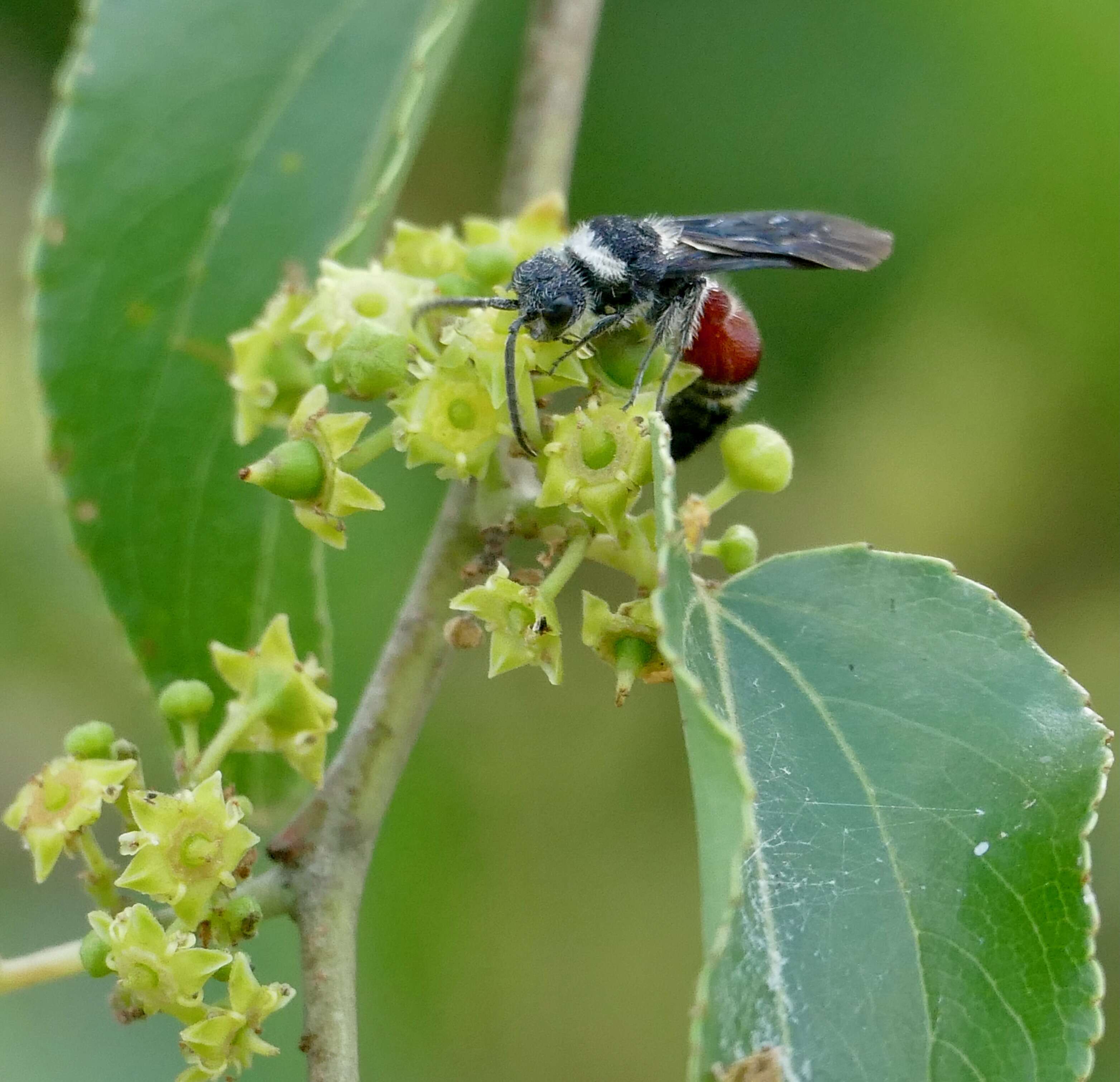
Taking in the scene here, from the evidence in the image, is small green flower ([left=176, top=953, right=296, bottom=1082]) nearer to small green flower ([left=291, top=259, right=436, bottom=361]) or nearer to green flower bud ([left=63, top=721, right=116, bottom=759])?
green flower bud ([left=63, top=721, right=116, bottom=759])

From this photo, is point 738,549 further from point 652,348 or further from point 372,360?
point 372,360

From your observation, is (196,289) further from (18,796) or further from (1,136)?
(1,136)

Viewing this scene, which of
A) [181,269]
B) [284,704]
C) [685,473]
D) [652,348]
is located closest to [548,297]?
[652,348]

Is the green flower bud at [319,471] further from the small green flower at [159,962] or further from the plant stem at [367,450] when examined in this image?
the small green flower at [159,962]

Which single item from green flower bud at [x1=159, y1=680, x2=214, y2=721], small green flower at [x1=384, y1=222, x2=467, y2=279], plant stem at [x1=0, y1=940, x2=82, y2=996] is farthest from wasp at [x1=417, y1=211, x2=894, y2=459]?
plant stem at [x1=0, y1=940, x2=82, y2=996]

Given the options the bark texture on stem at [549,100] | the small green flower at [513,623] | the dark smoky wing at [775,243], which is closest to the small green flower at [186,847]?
the small green flower at [513,623]
